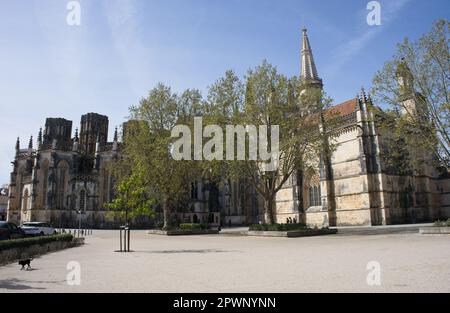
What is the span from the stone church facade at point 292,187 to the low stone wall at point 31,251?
1498 cm

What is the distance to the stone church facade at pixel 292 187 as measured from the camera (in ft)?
119

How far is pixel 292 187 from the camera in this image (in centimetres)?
4522

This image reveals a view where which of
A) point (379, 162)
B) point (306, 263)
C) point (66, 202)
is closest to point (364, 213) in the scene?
point (379, 162)

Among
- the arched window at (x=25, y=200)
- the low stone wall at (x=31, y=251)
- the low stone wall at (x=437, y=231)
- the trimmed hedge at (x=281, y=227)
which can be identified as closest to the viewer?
the low stone wall at (x=31, y=251)

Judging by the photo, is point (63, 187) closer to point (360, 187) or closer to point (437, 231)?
point (360, 187)

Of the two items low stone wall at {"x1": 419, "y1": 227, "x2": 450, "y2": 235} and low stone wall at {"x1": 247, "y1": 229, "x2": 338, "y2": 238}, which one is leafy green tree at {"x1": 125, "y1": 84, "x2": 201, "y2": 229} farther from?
low stone wall at {"x1": 419, "y1": 227, "x2": 450, "y2": 235}

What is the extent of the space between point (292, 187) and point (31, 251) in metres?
34.9

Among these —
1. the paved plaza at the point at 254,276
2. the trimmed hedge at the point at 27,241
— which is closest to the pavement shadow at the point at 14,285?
the paved plaza at the point at 254,276

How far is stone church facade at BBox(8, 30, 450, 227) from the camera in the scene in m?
36.2

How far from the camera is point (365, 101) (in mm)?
37656

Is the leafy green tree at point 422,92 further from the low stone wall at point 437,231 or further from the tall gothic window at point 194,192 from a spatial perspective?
the tall gothic window at point 194,192

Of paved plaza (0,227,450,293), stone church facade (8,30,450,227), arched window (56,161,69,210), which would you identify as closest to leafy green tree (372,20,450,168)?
stone church facade (8,30,450,227)

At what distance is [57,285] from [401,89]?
949 inches
